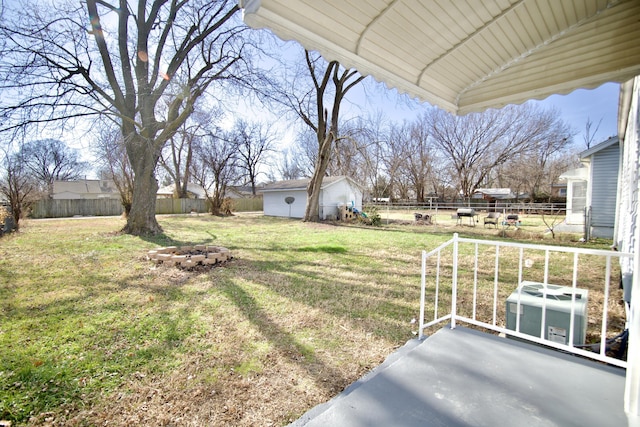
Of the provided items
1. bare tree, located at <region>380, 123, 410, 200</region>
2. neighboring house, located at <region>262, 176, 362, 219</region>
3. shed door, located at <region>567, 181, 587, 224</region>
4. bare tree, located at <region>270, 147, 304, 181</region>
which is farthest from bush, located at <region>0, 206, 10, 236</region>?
bare tree, located at <region>270, 147, 304, 181</region>

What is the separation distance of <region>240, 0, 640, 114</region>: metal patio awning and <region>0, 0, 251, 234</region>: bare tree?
7874 millimetres

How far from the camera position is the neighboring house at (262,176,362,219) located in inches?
711

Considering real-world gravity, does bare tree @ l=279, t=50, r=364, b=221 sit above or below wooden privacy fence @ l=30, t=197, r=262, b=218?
above

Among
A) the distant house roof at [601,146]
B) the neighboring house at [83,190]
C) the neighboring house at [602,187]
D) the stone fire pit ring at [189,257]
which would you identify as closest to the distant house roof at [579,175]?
the neighboring house at [602,187]

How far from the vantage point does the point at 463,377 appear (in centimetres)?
203

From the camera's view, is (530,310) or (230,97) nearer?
(530,310)

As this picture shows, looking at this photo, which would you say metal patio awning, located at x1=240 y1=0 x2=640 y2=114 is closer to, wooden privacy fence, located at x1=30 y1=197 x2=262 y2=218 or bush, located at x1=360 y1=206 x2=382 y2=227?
bush, located at x1=360 y1=206 x2=382 y2=227

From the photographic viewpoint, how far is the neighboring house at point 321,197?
18062 millimetres

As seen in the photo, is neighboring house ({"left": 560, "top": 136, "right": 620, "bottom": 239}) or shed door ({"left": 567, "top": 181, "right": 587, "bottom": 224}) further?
shed door ({"left": 567, "top": 181, "right": 587, "bottom": 224})

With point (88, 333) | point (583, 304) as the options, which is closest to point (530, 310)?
point (583, 304)

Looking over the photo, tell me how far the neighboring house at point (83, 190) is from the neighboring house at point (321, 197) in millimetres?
20522

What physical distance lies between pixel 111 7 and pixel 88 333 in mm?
11237

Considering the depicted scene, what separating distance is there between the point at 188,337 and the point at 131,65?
1081 centimetres

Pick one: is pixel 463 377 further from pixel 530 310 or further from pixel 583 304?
pixel 583 304
